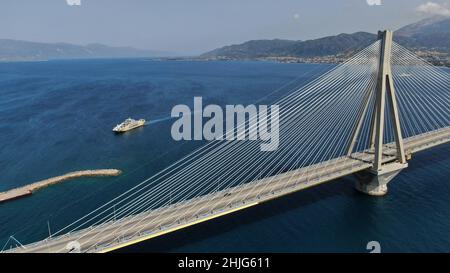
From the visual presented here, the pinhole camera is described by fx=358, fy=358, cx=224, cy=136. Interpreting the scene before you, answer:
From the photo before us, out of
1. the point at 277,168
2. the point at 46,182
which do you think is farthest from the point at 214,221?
the point at 46,182

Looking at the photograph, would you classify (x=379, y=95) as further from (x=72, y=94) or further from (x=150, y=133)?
(x=72, y=94)

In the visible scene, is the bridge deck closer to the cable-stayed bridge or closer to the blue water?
the cable-stayed bridge

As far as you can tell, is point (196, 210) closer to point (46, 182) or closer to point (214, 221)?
point (214, 221)

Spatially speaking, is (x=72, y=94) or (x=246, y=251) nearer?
(x=246, y=251)

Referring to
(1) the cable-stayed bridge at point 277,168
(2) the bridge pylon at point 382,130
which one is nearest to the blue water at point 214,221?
(2) the bridge pylon at point 382,130
